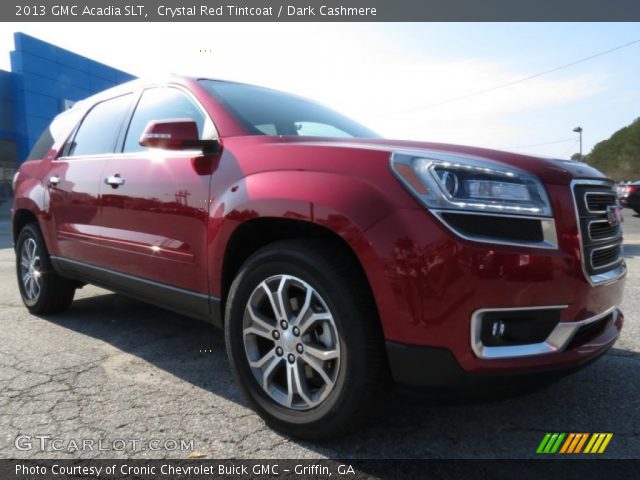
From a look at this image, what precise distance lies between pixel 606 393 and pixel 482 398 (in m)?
1.12

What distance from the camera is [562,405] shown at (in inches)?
94.7

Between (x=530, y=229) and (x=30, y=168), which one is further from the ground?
(x=30, y=168)

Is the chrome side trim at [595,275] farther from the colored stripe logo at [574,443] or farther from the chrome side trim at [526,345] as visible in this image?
the colored stripe logo at [574,443]

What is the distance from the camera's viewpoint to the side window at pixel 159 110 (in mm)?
2891

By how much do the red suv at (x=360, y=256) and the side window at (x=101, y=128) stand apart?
0.70 metres

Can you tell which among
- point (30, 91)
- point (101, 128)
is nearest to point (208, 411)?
point (101, 128)

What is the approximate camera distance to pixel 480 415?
Result: 2.35 m

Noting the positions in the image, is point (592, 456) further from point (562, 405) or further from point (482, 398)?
point (482, 398)

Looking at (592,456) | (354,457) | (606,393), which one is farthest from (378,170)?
(606,393)

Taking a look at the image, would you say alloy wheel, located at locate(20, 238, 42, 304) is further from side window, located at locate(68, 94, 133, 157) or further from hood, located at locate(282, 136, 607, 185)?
hood, located at locate(282, 136, 607, 185)

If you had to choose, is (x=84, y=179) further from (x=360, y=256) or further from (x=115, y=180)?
(x=360, y=256)

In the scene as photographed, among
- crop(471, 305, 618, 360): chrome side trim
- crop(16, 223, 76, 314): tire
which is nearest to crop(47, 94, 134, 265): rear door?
crop(16, 223, 76, 314): tire

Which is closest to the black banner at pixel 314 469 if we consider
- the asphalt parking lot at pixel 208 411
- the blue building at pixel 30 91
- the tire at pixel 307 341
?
the asphalt parking lot at pixel 208 411

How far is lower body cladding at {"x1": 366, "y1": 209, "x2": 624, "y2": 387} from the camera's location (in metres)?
1.73
